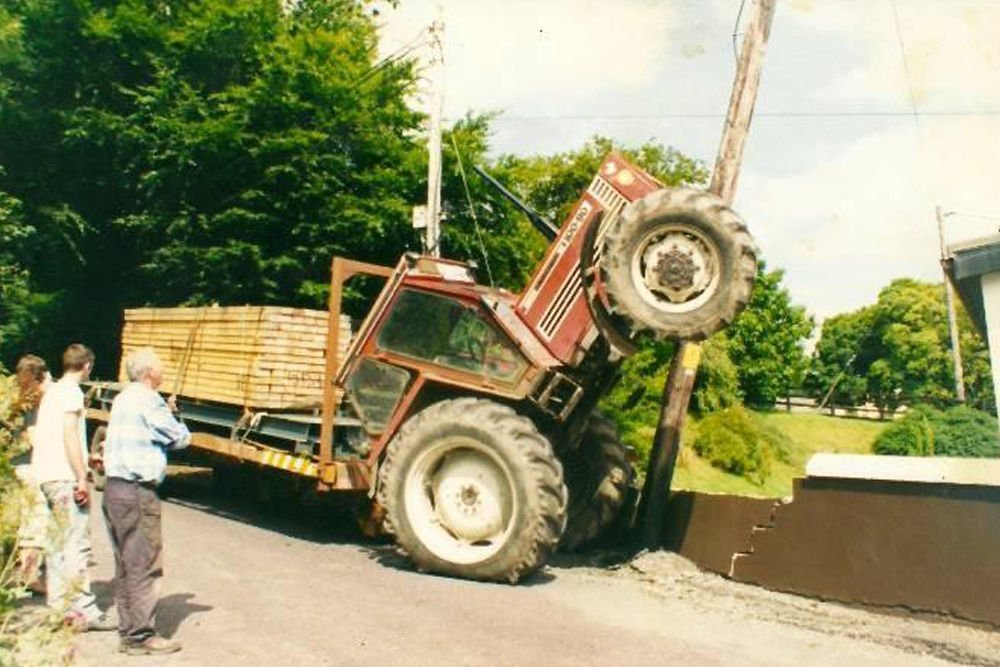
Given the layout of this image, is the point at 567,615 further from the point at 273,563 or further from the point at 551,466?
the point at 273,563

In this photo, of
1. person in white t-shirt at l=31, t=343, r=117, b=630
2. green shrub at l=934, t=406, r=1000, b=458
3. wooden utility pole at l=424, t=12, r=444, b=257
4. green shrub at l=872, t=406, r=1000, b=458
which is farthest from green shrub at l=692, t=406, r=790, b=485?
person in white t-shirt at l=31, t=343, r=117, b=630

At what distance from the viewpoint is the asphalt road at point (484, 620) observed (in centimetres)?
621

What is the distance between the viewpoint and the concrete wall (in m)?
7.40

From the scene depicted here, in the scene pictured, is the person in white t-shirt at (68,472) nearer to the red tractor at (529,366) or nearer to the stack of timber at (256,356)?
the red tractor at (529,366)

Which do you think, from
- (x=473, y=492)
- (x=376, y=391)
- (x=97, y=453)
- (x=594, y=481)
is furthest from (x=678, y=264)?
(x=97, y=453)

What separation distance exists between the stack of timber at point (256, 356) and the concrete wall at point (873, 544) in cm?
465

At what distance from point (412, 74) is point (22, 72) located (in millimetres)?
8965

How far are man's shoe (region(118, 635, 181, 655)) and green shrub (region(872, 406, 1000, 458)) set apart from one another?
2892 cm

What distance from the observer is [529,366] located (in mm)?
8820

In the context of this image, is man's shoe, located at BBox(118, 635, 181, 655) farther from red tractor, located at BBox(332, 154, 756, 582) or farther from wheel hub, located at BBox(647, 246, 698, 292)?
wheel hub, located at BBox(647, 246, 698, 292)

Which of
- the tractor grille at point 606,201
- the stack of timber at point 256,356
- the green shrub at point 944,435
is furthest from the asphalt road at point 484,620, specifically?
the green shrub at point 944,435

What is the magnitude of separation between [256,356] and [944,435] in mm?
27736

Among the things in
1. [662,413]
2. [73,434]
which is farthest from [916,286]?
[73,434]

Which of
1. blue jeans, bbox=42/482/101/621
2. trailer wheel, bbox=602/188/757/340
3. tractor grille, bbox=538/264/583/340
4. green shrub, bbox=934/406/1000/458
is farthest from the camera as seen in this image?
green shrub, bbox=934/406/1000/458
